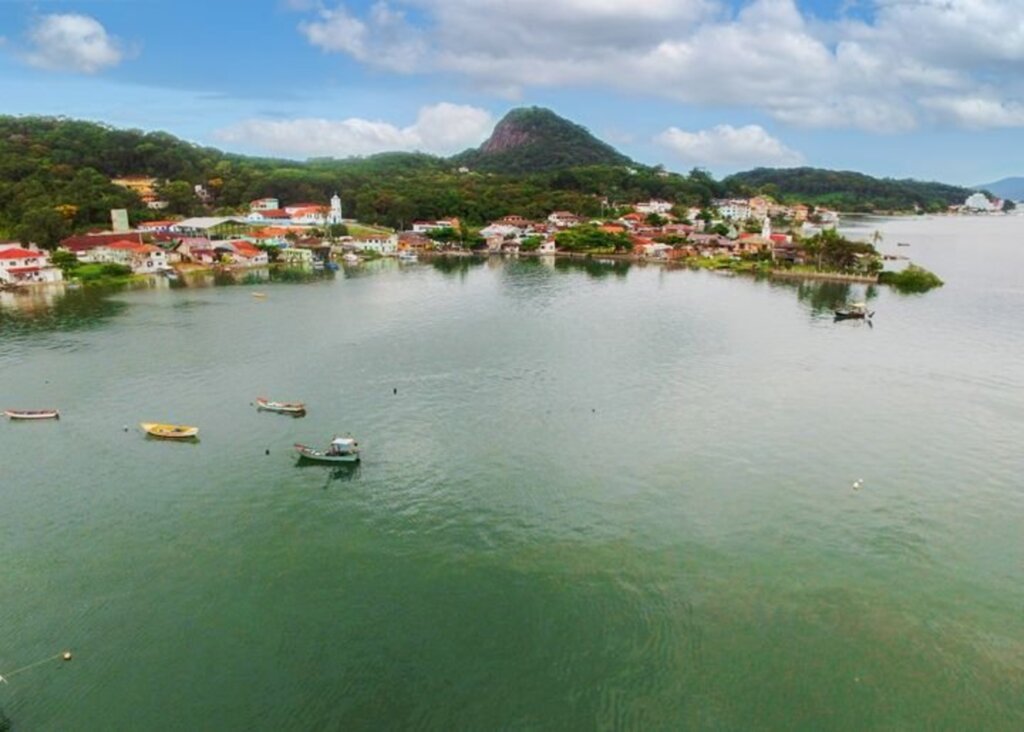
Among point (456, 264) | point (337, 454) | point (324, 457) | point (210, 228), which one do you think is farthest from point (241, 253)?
point (337, 454)

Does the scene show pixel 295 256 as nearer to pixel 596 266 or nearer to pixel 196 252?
pixel 196 252

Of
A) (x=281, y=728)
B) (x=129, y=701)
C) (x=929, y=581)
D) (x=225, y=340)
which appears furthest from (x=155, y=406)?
(x=929, y=581)

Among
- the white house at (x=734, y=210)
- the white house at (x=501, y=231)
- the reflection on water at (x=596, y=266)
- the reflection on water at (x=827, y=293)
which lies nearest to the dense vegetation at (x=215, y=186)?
the white house at (x=734, y=210)

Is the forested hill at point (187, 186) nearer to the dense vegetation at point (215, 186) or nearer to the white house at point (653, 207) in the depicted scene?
the dense vegetation at point (215, 186)

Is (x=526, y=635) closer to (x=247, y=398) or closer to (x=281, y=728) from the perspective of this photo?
(x=281, y=728)

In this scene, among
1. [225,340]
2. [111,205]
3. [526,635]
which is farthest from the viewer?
[111,205]

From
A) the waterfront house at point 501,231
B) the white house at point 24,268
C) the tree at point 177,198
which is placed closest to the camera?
the white house at point 24,268

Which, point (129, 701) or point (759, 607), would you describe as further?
point (759, 607)
